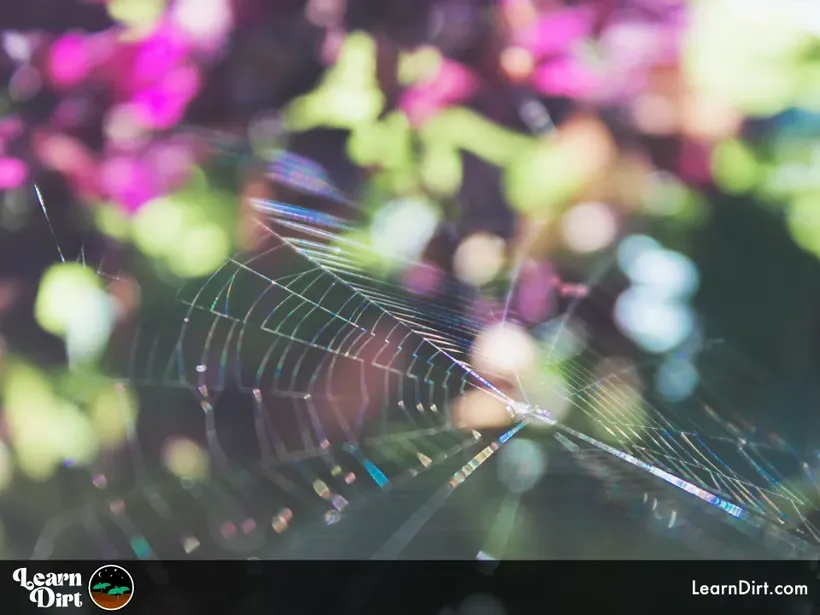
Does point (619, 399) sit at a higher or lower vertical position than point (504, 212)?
lower

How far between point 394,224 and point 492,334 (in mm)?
191

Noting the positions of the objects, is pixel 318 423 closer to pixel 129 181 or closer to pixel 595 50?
pixel 129 181

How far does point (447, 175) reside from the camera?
2.34 ft

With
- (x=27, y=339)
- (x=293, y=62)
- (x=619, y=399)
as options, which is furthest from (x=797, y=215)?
(x=27, y=339)

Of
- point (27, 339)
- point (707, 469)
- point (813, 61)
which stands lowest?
point (707, 469)

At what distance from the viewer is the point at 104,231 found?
0.77m

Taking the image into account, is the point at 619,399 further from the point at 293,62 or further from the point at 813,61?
the point at 293,62
